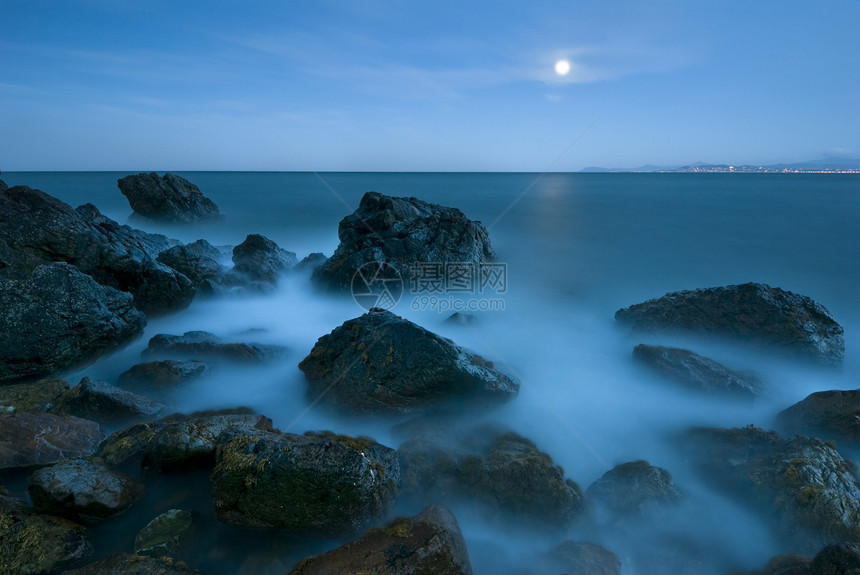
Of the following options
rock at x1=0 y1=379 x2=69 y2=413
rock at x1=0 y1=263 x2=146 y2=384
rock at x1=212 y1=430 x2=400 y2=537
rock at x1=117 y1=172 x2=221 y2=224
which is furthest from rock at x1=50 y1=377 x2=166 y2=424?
rock at x1=117 y1=172 x2=221 y2=224

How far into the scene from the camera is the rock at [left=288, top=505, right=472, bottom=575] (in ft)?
10.3

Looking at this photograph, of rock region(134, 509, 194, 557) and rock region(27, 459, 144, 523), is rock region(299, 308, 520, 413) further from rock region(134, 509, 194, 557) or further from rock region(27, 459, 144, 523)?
rock region(27, 459, 144, 523)

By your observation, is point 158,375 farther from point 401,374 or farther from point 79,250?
point 401,374

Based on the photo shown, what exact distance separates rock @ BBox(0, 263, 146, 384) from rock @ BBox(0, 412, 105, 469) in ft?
4.89

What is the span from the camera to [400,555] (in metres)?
3.21

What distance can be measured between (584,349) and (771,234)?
59.0 feet

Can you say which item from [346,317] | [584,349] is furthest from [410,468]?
[346,317]

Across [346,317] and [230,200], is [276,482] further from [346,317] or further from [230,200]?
[230,200]

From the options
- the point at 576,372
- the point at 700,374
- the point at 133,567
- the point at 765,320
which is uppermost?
the point at 765,320

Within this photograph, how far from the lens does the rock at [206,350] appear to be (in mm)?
7281

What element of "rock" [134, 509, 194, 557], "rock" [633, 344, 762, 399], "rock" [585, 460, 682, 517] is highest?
"rock" [633, 344, 762, 399]

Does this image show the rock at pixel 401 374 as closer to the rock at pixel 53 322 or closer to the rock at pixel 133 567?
the rock at pixel 133 567
